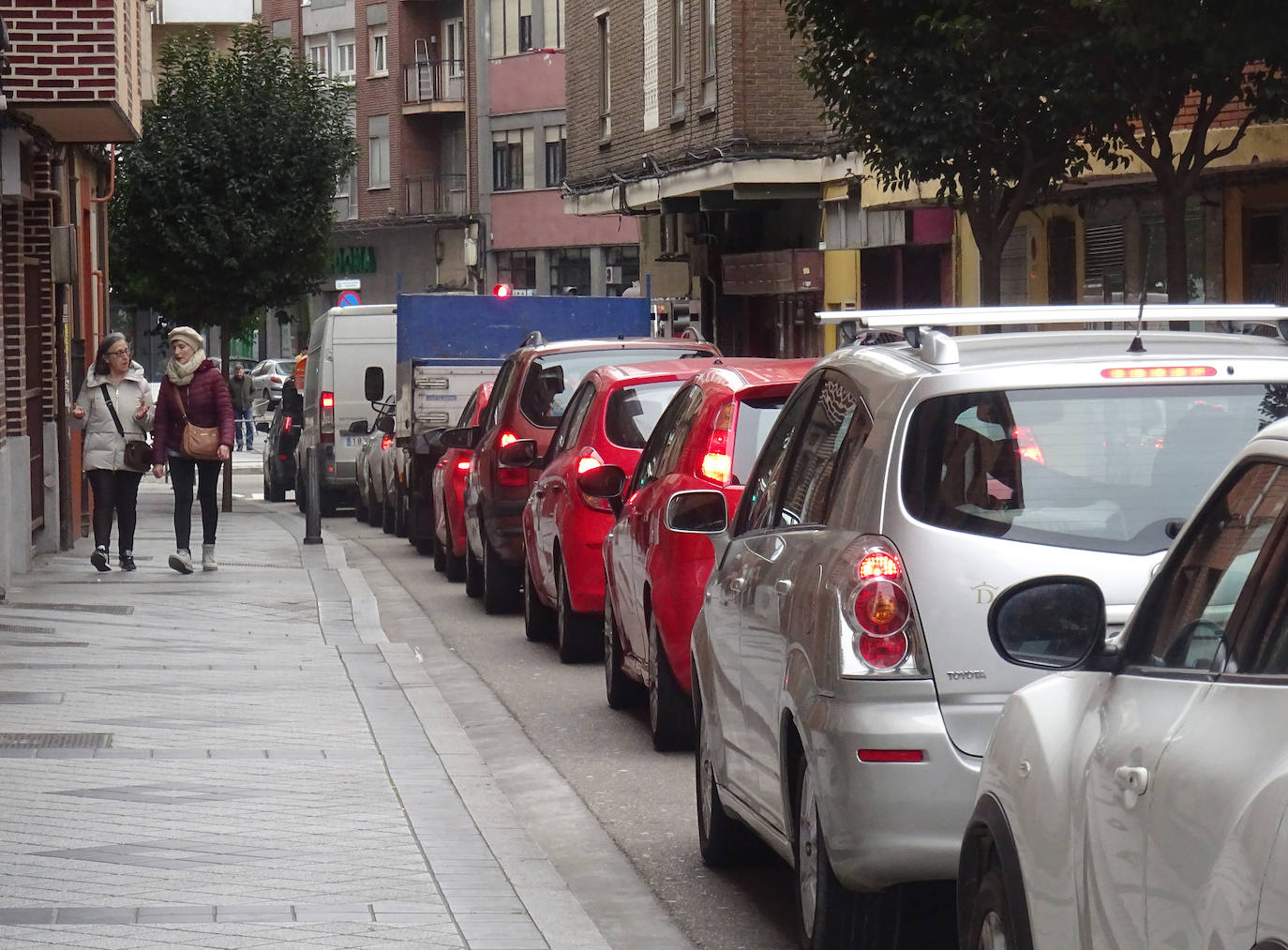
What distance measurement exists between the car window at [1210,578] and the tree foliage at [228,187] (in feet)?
90.8

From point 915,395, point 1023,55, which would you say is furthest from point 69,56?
point 915,395

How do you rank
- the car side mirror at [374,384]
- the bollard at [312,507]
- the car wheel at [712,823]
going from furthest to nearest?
the car side mirror at [374,384]
the bollard at [312,507]
the car wheel at [712,823]

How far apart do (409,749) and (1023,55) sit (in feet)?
29.6

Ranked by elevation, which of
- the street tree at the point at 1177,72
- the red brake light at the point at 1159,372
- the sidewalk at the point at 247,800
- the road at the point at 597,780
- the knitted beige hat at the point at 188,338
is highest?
the street tree at the point at 1177,72

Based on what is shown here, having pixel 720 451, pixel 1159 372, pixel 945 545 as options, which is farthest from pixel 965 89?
pixel 945 545

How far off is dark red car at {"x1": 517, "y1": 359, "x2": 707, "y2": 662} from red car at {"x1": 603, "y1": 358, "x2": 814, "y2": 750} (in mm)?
1938

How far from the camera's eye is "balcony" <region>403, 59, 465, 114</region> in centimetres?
6178

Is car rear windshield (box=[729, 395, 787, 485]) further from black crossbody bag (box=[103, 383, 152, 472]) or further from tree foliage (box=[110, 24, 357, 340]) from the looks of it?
tree foliage (box=[110, 24, 357, 340])

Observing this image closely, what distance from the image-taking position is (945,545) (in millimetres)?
5285

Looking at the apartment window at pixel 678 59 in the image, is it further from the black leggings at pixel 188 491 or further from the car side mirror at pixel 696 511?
the car side mirror at pixel 696 511

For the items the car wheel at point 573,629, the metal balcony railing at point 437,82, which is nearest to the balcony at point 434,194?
the metal balcony railing at point 437,82

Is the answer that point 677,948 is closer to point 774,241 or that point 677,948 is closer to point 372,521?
point 372,521

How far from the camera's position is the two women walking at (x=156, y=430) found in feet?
56.2

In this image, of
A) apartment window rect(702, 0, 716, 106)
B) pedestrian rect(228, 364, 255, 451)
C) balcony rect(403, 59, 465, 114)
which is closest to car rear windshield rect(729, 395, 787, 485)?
apartment window rect(702, 0, 716, 106)
